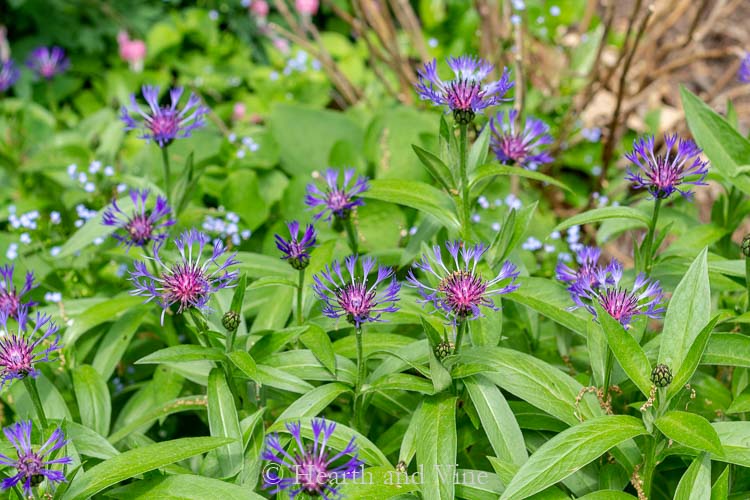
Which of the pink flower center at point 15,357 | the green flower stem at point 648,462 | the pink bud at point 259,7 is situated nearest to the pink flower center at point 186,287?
the pink flower center at point 15,357

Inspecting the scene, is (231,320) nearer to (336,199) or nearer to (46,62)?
(336,199)

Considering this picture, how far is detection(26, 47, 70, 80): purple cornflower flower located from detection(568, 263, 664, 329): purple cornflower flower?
251 cm

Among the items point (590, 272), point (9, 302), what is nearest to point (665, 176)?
point (590, 272)

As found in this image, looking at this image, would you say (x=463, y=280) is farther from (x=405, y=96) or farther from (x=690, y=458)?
(x=405, y=96)

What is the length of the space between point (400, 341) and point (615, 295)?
506mm

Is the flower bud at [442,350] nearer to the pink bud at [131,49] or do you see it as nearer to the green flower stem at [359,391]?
the green flower stem at [359,391]

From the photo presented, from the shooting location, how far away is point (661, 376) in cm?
150

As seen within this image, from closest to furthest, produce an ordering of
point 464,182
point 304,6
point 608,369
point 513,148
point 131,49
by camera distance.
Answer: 1. point 608,369
2. point 464,182
3. point 513,148
4. point 131,49
5. point 304,6

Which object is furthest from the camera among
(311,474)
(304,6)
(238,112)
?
(304,6)

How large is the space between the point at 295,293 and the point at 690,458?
38.3 inches

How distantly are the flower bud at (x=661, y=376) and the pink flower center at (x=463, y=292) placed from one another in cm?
35

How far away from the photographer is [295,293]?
6.71 feet

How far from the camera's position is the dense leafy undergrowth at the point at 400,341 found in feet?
5.02

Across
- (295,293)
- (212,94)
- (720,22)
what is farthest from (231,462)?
(720,22)
